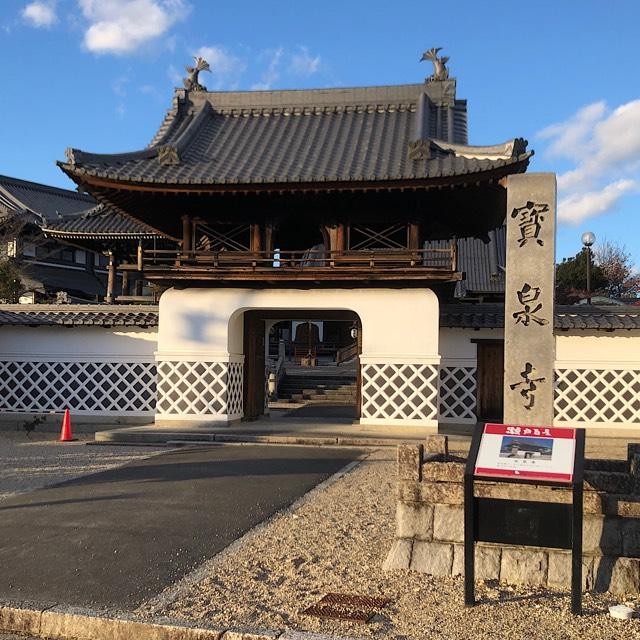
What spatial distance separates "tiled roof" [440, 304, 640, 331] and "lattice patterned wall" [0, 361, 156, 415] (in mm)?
7813

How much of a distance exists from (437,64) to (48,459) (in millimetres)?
15763

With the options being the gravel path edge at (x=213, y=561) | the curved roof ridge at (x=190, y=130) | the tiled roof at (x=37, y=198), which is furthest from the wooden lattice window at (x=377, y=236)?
the tiled roof at (x=37, y=198)

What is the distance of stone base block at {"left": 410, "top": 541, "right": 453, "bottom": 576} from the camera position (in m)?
5.04

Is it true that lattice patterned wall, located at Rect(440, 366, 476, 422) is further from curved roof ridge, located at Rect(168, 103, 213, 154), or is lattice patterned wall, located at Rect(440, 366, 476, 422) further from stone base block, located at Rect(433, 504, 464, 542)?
stone base block, located at Rect(433, 504, 464, 542)

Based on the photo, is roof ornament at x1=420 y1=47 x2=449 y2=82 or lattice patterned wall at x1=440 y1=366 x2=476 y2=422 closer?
lattice patterned wall at x1=440 y1=366 x2=476 y2=422

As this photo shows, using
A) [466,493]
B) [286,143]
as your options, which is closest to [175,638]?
[466,493]

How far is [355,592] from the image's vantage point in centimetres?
468

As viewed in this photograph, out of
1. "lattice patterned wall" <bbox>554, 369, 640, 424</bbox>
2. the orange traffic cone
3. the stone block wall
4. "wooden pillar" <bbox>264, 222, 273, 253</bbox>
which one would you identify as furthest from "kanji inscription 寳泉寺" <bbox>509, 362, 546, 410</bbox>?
the orange traffic cone

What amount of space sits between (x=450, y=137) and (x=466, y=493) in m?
15.1

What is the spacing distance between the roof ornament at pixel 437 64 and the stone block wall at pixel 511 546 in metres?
16.8

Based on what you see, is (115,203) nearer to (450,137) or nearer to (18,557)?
(450,137)

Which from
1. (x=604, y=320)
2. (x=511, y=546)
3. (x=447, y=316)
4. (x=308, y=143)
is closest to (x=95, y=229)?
(x=308, y=143)

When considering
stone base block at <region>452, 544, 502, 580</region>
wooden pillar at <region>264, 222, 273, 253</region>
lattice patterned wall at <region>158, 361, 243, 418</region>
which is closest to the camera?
stone base block at <region>452, 544, 502, 580</region>

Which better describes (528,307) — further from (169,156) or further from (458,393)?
(169,156)
